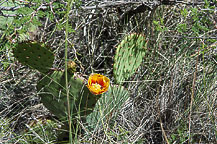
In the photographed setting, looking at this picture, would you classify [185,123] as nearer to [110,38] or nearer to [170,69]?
[170,69]

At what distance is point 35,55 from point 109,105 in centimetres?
47

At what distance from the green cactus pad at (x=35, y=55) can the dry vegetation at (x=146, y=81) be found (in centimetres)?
16

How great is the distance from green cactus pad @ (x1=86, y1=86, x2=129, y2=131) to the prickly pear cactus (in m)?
0.09

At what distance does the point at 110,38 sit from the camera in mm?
1923

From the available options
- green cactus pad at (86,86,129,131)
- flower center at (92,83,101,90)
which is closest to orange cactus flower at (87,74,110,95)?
flower center at (92,83,101,90)

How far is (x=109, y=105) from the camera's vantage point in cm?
139

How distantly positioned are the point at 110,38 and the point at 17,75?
2.30 ft

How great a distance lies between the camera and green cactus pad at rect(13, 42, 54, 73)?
3.81 feet

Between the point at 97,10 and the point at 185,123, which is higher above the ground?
the point at 97,10

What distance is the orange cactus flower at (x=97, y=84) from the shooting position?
1142 mm

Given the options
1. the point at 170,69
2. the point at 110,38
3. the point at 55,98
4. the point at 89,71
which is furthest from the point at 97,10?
the point at 55,98

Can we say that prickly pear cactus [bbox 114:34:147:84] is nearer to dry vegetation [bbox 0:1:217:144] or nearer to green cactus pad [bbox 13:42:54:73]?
dry vegetation [bbox 0:1:217:144]

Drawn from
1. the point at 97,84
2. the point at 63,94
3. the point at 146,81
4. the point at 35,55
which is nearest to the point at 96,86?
the point at 97,84

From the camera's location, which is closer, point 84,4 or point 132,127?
point 132,127
